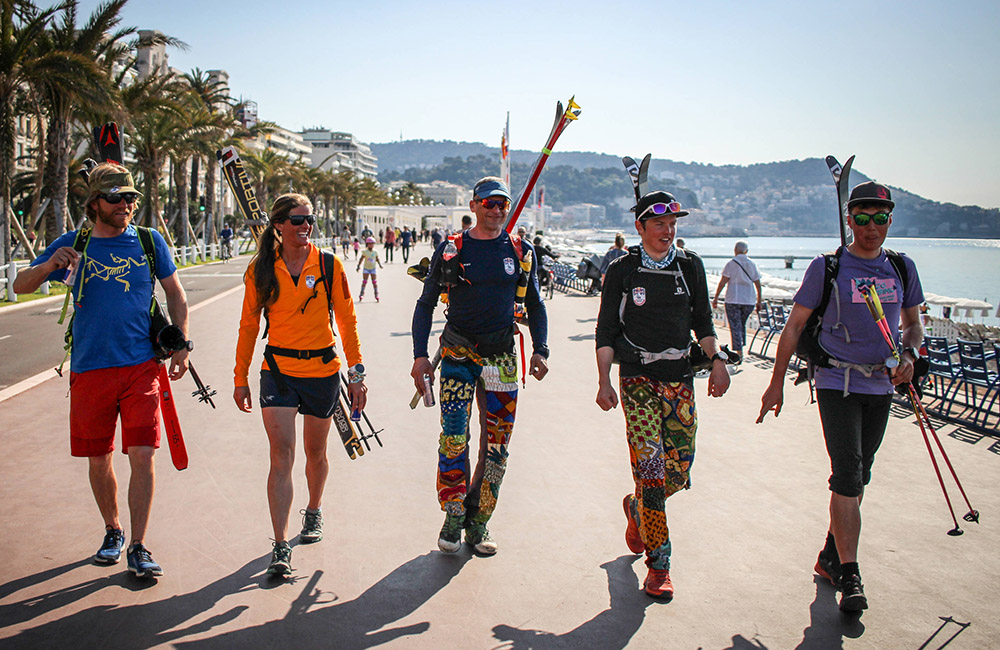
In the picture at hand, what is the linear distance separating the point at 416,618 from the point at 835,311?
257cm

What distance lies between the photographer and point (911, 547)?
15.2 ft

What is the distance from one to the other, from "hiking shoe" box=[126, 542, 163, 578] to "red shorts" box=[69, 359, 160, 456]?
19.5 inches

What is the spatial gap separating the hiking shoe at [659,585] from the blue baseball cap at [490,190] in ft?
7.02

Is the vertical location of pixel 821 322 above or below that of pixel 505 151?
below

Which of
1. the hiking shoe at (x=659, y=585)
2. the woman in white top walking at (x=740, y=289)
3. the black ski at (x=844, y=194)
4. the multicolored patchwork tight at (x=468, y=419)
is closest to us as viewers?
the hiking shoe at (x=659, y=585)

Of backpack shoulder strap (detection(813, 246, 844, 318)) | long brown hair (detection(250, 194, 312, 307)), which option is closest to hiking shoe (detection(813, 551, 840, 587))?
backpack shoulder strap (detection(813, 246, 844, 318))

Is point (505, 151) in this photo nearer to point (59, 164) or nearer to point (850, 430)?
point (59, 164)

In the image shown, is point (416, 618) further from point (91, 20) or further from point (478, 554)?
point (91, 20)

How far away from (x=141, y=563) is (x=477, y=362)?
197cm

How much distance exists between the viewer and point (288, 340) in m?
4.23

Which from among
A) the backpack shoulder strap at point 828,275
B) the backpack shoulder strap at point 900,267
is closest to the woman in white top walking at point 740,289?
the backpack shoulder strap at point 900,267

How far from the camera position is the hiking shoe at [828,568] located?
4109 mm

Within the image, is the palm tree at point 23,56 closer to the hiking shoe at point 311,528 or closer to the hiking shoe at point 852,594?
the hiking shoe at point 311,528

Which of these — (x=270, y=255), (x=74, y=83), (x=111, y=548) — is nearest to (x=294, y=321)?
(x=270, y=255)
